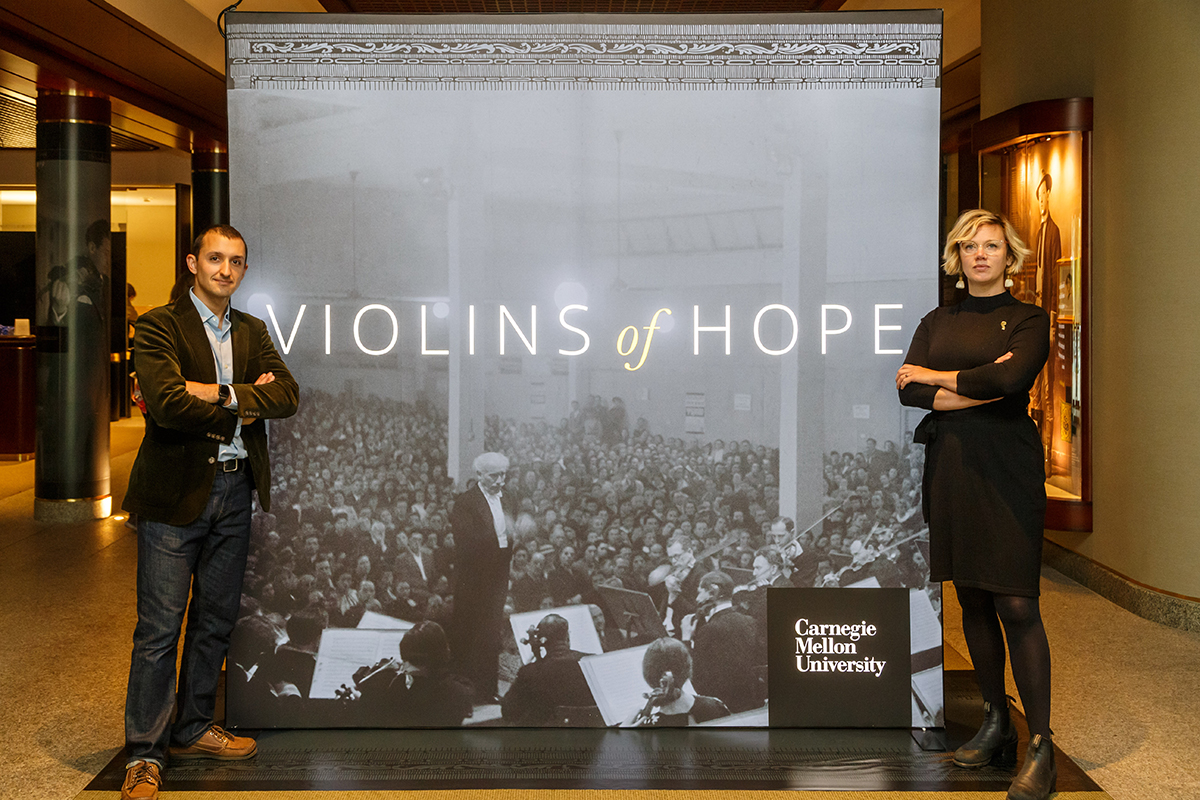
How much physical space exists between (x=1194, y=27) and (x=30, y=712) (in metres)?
5.22

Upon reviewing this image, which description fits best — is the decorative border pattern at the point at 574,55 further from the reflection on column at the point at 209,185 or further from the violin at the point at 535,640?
the reflection on column at the point at 209,185

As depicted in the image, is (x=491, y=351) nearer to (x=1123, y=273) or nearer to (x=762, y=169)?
(x=762, y=169)

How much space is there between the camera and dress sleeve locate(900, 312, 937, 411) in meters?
2.84

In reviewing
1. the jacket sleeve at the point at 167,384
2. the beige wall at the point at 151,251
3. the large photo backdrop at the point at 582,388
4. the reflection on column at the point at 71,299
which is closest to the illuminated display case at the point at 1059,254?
the large photo backdrop at the point at 582,388

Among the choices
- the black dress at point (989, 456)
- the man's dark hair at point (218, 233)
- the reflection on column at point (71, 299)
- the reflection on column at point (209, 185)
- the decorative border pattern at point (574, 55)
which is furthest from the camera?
the reflection on column at point (209, 185)

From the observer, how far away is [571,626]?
3.18 m

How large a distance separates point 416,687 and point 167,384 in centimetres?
125

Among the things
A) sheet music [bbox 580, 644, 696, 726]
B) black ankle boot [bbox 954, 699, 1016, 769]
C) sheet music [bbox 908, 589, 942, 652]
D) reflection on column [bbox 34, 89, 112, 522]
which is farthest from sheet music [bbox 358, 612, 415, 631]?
reflection on column [bbox 34, 89, 112, 522]

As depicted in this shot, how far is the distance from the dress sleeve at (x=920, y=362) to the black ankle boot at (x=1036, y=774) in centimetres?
98

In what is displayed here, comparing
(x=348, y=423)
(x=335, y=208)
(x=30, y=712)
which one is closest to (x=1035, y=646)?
(x=348, y=423)

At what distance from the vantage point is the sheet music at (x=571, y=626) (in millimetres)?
3182

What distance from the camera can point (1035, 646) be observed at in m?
2.77

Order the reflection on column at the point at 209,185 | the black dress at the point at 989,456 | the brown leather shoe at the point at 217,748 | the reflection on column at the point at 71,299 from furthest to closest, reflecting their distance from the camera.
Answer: the reflection on column at the point at 209,185 → the reflection on column at the point at 71,299 → the brown leather shoe at the point at 217,748 → the black dress at the point at 989,456

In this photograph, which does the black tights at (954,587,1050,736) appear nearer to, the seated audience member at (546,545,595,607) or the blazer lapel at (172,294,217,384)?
the seated audience member at (546,545,595,607)
